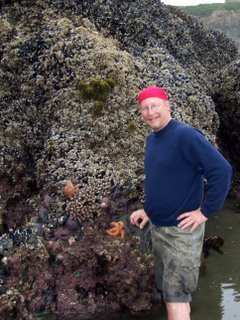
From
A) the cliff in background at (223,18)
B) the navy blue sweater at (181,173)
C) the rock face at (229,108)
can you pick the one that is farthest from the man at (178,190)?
the cliff in background at (223,18)

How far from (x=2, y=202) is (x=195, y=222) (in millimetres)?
3797

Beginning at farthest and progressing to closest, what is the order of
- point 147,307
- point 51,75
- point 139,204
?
1. point 51,75
2. point 139,204
3. point 147,307

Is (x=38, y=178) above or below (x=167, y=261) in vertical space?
below

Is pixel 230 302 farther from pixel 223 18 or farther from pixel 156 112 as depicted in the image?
pixel 223 18

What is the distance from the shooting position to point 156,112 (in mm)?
4082

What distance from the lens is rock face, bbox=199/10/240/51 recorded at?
39469mm

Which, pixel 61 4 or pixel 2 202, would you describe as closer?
pixel 2 202

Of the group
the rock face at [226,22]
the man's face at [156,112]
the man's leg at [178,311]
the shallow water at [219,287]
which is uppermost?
the man's face at [156,112]

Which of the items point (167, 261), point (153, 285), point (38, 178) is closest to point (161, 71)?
point (38, 178)

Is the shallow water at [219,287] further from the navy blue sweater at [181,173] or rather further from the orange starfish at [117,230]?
the navy blue sweater at [181,173]

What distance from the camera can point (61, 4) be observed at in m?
9.15

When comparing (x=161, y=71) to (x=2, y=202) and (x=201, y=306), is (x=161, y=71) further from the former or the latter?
(x=201, y=306)

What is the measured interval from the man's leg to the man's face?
140 cm

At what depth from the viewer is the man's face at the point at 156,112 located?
161 inches
